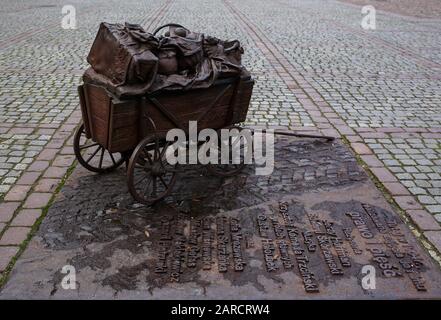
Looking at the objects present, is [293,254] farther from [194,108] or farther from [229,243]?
[194,108]

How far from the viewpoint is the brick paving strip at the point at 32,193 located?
138 inches

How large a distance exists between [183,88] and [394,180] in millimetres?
2361

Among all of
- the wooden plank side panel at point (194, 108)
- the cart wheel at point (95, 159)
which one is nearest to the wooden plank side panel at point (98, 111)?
the cart wheel at point (95, 159)

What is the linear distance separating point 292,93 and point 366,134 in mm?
1964

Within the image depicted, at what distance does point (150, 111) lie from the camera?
376 centimetres

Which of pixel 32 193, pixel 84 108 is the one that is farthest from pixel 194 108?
pixel 32 193

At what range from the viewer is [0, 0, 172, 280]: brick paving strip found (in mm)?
3498

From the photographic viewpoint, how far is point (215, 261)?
335 cm

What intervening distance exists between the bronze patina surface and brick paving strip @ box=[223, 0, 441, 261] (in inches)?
7.0

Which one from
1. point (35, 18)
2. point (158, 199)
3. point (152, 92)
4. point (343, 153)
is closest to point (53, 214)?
point (158, 199)

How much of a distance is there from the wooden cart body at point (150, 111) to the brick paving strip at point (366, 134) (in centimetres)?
170

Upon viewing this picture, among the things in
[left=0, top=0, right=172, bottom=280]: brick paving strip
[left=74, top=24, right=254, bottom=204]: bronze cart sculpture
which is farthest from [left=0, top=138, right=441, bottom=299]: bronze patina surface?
[left=74, top=24, right=254, bottom=204]: bronze cart sculpture

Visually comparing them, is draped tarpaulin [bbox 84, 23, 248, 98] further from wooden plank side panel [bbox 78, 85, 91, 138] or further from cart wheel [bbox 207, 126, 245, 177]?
cart wheel [bbox 207, 126, 245, 177]

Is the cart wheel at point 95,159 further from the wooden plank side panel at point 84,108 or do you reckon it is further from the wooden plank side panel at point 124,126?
the wooden plank side panel at point 124,126
